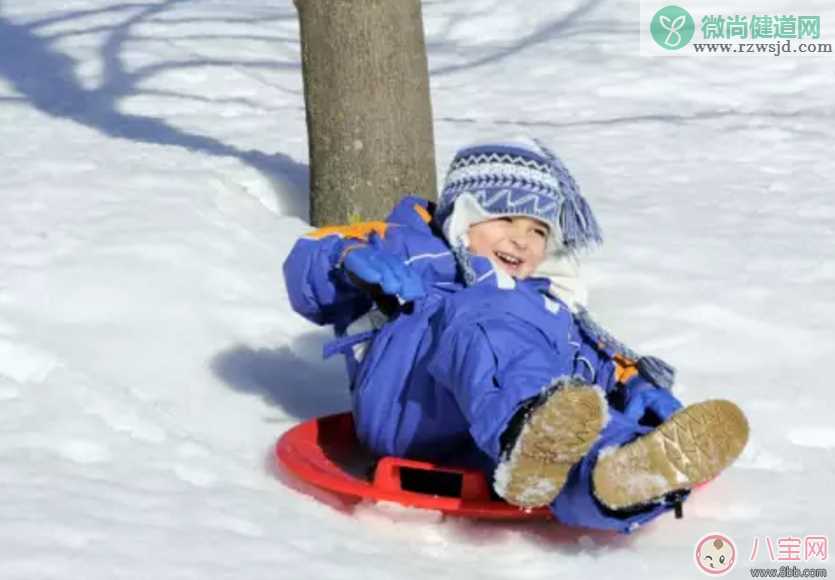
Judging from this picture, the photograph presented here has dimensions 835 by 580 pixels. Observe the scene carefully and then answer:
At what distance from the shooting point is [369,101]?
5.88 m

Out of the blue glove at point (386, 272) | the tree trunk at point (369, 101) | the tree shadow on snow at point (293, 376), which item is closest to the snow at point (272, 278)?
the tree shadow on snow at point (293, 376)

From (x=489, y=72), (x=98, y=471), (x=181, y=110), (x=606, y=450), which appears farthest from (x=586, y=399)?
(x=489, y=72)

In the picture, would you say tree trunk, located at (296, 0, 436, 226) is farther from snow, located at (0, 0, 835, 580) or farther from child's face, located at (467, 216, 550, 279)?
child's face, located at (467, 216, 550, 279)

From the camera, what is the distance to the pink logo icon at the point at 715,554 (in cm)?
361

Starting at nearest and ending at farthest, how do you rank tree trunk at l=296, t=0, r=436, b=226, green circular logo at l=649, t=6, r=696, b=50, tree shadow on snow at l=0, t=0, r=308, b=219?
tree trunk at l=296, t=0, r=436, b=226 → tree shadow on snow at l=0, t=0, r=308, b=219 → green circular logo at l=649, t=6, r=696, b=50

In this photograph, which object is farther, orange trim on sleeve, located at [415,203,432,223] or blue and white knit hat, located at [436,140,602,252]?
orange trim on sleeve, located at [415,203,432,223]

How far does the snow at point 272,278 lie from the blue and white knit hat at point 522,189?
0.70 meters

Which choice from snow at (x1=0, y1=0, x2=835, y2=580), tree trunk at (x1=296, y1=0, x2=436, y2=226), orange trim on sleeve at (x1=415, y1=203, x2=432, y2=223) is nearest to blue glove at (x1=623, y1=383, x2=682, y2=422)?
snow at (x1=0, y1=0, x2=835, y2=580)

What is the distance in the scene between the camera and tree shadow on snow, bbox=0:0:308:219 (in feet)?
22.9

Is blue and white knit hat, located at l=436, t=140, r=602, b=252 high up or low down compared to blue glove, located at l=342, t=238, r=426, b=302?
up

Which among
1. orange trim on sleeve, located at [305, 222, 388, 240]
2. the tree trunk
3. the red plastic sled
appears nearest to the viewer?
the red plastic sled

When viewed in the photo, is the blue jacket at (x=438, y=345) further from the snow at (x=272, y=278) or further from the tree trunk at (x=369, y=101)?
the tree trunk at (x=369, y=101)

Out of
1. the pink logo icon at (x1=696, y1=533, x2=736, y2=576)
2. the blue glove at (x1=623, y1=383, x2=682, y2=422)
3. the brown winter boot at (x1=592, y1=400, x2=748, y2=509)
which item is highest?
the brown winter boot at (x1=592, y1=400, x2=748, y2=509)

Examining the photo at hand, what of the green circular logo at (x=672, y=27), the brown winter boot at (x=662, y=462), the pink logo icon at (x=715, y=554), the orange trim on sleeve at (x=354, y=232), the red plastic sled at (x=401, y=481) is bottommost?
the green circular logo at (x=672, y=27)
